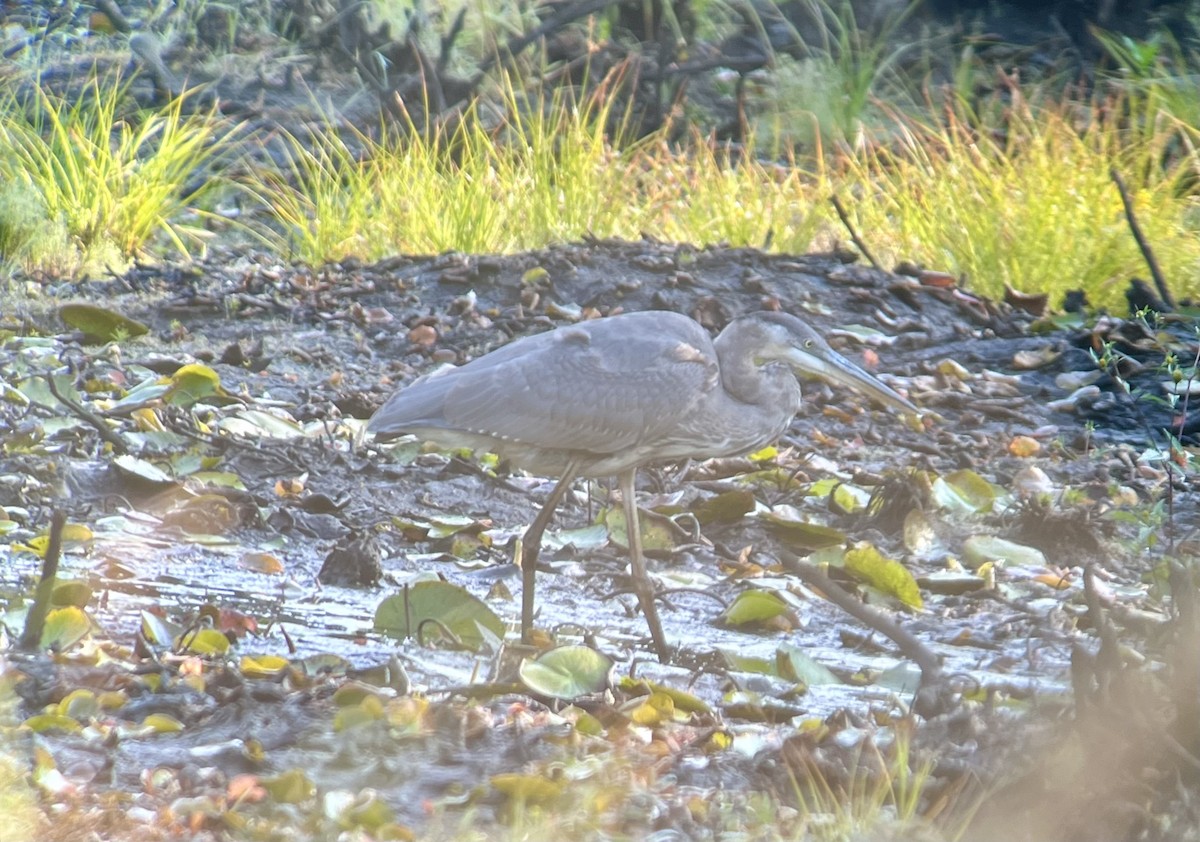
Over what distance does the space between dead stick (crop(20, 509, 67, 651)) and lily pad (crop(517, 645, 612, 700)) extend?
97 cm

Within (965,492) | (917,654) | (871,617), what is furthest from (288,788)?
(965,492)

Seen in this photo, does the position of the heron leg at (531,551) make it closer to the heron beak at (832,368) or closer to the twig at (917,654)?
the heron beak at (832,368)

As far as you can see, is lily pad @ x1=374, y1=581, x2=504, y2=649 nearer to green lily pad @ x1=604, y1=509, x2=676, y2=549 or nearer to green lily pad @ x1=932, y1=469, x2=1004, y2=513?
green lily pad @ x1=604, y1=509, x2=676, y2=549

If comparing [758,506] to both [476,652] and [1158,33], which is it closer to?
[476,652]

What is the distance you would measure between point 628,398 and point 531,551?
48cm

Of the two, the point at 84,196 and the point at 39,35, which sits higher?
the point at 39,35

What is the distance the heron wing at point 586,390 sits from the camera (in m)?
4.02

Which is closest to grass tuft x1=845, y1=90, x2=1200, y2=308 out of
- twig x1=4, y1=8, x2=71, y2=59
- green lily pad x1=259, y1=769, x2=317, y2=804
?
green lily pad x1=259, y1=769, x2=317, y2=804

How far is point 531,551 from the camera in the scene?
4.09 metres

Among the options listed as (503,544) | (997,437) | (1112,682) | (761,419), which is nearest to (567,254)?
(997,437)

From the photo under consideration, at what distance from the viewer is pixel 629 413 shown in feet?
13.2

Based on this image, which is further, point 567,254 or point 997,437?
point 567,254

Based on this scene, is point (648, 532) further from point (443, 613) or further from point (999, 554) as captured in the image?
point (443, 613)

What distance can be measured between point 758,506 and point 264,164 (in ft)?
21.3
